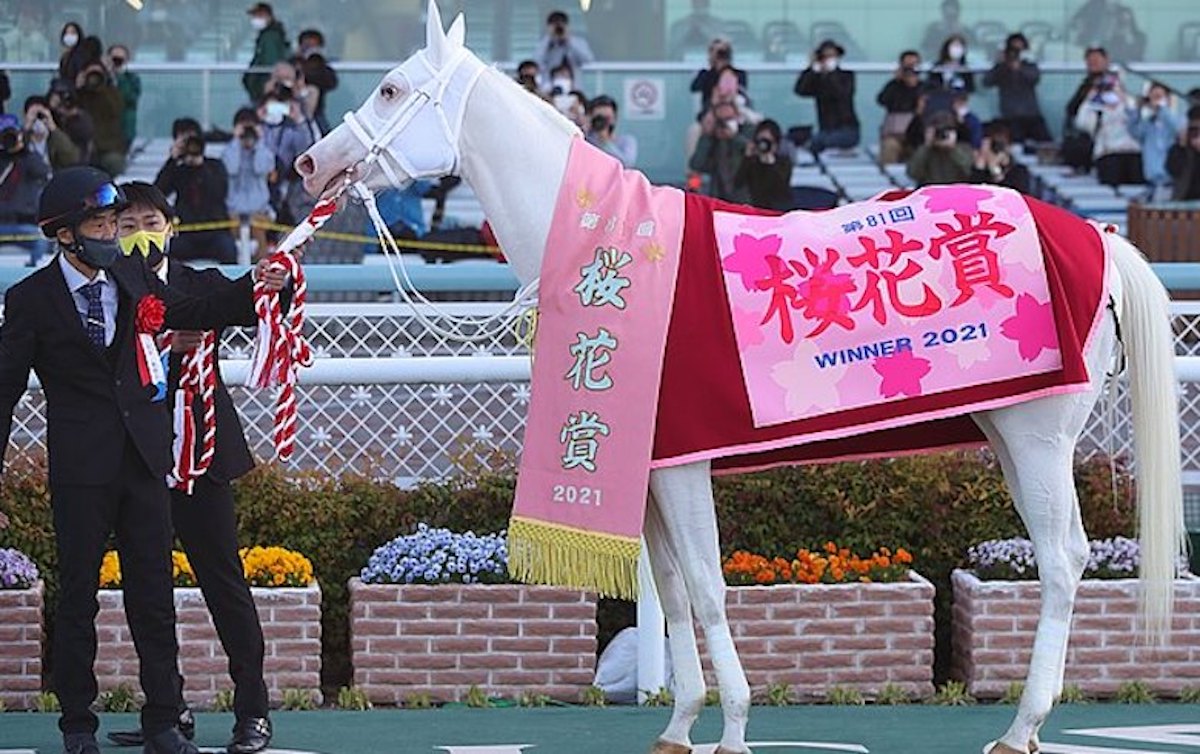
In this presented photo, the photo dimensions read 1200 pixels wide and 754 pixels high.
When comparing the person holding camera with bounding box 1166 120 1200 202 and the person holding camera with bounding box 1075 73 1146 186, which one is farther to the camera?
the person holding camera with bounding box 1075 73 1146 186

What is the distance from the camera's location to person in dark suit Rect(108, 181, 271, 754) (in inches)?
277

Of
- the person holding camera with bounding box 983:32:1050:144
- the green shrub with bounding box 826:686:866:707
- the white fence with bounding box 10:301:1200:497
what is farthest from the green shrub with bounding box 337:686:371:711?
the person holding camera with bounding box 983:32:1050:144

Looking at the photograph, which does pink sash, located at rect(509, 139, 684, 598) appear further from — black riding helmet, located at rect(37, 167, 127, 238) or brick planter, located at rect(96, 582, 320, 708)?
brick planter, located at rect(96, 582, 320, 708)

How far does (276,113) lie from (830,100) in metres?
4.42

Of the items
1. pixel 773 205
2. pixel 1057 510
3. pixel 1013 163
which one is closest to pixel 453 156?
pixel 1057 510

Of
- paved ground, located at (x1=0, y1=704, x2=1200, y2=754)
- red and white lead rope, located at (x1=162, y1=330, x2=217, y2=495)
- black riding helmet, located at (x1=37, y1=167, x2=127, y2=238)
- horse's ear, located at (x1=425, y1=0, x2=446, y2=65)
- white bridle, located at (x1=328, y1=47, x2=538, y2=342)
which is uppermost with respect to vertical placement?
horse's ear, located at (x1=425, y1=0, x2=446, y2=65)

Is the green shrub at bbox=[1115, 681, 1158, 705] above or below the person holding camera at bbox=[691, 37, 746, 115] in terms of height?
below

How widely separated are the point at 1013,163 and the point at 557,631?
10.2m

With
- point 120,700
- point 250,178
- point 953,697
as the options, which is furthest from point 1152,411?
point 250,178

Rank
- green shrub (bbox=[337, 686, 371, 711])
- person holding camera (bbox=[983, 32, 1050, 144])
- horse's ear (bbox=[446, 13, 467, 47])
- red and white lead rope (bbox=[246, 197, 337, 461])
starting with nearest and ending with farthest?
red and white lead rope (bbox=[246, 197, 337, 461]) < horse's ear (bbox=[446, 13, 467, 47]) < green shrub (bbox=[337, 686, 371, 711]) < person holding camera (bbox=[983, 32, 1050, 144])

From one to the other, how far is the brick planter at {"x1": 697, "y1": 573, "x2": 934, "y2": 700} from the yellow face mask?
7.78ft

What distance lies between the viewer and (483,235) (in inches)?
607

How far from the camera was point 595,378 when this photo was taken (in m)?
6.58

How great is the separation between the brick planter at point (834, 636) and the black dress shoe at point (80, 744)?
87.4 inches
